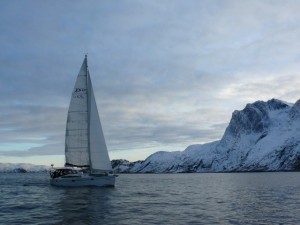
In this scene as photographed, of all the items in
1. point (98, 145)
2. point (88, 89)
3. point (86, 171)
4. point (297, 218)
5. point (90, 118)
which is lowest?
point (297, 218)

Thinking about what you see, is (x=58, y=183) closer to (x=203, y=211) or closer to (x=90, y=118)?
(x=90, y=118)

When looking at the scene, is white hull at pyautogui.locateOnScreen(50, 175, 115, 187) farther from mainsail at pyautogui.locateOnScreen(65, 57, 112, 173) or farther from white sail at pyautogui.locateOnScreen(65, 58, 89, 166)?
white sail at pyautogui.locateOnScreen(65, 58, 89, 166)

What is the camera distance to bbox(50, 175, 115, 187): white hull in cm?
6924

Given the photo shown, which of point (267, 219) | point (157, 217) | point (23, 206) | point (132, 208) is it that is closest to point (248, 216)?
point (267, 219)

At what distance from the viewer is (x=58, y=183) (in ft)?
238

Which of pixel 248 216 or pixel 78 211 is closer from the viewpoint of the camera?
pixel 248 216

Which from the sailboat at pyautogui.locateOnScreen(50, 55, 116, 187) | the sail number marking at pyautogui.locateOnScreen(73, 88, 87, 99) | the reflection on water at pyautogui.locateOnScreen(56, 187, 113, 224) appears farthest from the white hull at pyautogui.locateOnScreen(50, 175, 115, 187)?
the reflection on water at pyautogui.locateOnScreen(56, 187, 113, 224)

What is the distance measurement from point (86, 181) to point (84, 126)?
32.6ft

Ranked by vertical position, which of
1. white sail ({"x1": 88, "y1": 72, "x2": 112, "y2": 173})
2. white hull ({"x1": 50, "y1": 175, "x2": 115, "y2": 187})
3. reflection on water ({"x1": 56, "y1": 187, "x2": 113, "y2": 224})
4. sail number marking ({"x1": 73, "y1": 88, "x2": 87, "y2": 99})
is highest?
sail number marking ({"x1": 73, "y1": 88, "x2": 87, "y2": 99})

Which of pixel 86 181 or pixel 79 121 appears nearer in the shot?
pixel 86 181

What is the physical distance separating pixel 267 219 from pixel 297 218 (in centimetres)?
256

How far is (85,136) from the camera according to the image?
72.6 meters

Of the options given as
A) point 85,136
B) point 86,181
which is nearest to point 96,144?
point 85,136

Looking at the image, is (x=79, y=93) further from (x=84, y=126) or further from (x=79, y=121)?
(x=84, y=126)
